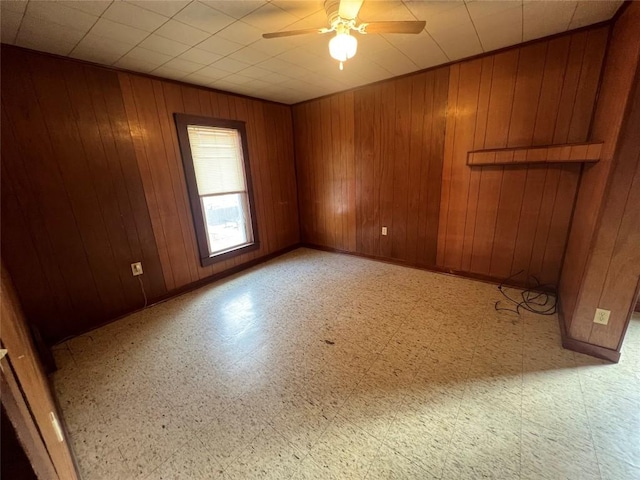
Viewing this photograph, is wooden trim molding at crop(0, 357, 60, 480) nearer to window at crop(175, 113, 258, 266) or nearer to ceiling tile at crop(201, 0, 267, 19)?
ceiling tile at crop(201, 0, 267, 19)

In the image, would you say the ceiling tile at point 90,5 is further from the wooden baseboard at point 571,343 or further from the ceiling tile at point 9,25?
the wooden baseboard at point 571,343

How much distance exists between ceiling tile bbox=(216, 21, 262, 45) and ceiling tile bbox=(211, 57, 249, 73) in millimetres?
408

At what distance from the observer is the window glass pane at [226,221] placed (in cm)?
340

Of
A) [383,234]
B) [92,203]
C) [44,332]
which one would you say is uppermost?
[92,203]

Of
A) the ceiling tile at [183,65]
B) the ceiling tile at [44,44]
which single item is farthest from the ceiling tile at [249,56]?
the ceiling tile at [44,44]

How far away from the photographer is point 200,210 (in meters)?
3.17

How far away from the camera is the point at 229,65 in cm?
251

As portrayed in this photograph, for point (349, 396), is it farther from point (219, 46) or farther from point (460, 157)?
point (219, 46)

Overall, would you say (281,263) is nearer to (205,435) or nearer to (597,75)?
(205,435)

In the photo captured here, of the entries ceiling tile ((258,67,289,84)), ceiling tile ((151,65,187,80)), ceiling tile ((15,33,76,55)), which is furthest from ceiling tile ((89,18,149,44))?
ceiling tile ((258,67,289,84))

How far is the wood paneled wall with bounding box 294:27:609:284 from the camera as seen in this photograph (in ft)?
7.57

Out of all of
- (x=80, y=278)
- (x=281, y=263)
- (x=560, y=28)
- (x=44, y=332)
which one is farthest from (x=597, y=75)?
(x=44, y=332)

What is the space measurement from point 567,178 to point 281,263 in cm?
347

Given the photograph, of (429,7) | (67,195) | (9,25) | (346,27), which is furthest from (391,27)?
(67,195)
